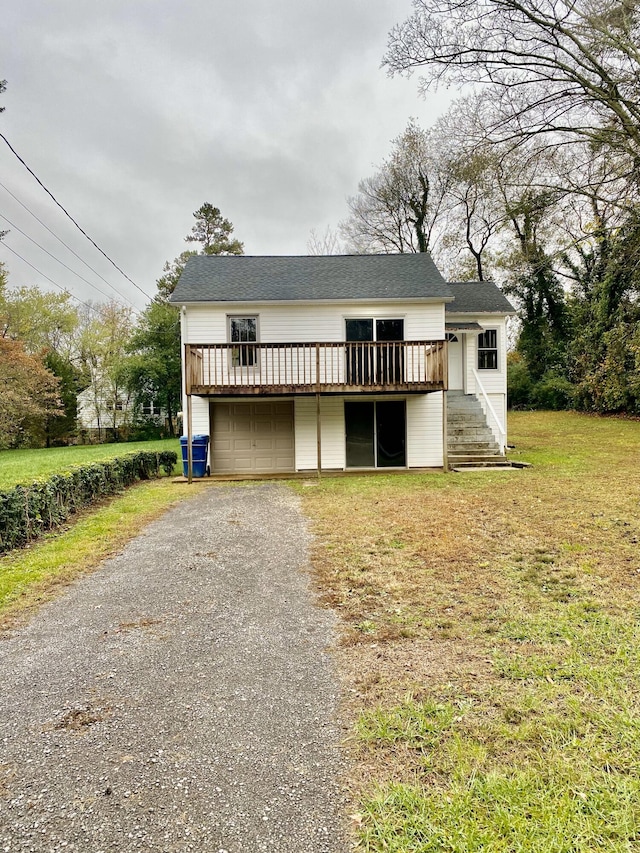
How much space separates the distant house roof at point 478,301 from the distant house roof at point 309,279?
1337 millimetres

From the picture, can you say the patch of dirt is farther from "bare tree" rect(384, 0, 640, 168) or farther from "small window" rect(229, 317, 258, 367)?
"bare tree" rect(384, 0, 640, 168)

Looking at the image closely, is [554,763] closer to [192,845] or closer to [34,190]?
[192,845]

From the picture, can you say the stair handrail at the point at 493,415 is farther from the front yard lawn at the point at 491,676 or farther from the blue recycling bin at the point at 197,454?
the blue recycling bin at the point at 197,454

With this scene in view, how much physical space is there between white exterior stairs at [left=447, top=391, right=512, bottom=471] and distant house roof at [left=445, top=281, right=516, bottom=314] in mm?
2526

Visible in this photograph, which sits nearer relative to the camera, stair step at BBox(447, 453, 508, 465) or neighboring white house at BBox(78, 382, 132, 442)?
stair step at BBox(447, 453, 508, 465)

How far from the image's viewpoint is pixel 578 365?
2122 cm

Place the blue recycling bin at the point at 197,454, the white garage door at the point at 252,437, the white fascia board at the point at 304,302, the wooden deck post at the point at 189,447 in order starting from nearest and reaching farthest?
the wooden deck post at the point at 189,447 → the blue recycling bin at the point at 197,454 → the white fascia board at the point at 304,302 → the white garage door at the point at 252,437

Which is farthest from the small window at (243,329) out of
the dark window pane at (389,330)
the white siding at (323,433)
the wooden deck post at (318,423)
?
the dark window pane at (389,330)

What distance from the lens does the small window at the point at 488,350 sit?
44.6 ft

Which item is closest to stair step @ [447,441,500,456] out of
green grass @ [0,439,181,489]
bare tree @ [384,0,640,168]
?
bare tree @ [384,0,640,168]

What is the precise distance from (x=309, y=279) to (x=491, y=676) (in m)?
11.7

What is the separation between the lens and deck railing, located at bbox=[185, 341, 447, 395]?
1088 centimetres

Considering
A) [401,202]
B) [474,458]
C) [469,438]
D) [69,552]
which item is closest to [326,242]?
[401,202]

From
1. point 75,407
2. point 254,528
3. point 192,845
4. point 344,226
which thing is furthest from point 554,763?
point 344,226
